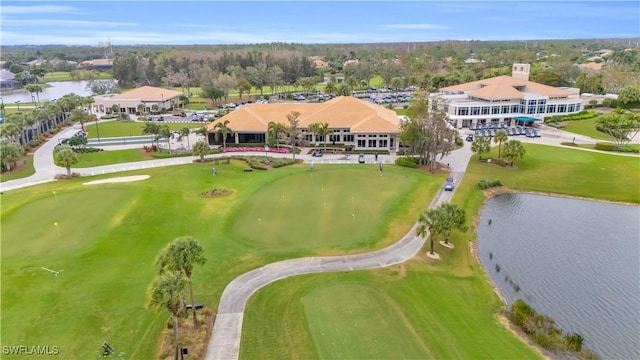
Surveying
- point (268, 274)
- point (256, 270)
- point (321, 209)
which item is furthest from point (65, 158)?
point (268, 274)

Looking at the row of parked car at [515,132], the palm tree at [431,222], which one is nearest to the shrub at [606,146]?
the row of parked car at [515,132]

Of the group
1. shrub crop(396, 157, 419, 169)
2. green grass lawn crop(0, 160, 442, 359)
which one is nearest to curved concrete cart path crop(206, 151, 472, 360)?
green grass lawn crop(0, 160, 442, 359)

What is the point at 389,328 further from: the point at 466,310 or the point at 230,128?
the point at 230,128

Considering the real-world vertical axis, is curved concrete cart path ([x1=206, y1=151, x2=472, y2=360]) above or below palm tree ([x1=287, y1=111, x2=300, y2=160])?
below

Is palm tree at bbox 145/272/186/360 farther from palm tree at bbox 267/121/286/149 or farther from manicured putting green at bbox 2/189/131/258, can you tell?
palm tree at bbox 267/121/286/149

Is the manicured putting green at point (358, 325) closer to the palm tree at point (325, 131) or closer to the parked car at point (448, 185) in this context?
the parked car at point (448, 185)

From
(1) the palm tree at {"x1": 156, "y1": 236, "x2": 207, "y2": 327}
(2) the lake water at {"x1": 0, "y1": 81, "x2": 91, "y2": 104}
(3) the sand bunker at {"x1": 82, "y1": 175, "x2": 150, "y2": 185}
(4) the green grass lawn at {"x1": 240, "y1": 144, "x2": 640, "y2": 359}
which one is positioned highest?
(2) the lake water at {"x1": 0, "y1": 81, "x2": 91, "y2": 104}

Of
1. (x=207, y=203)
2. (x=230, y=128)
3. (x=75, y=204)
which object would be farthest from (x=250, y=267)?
(x=230, y=128)
